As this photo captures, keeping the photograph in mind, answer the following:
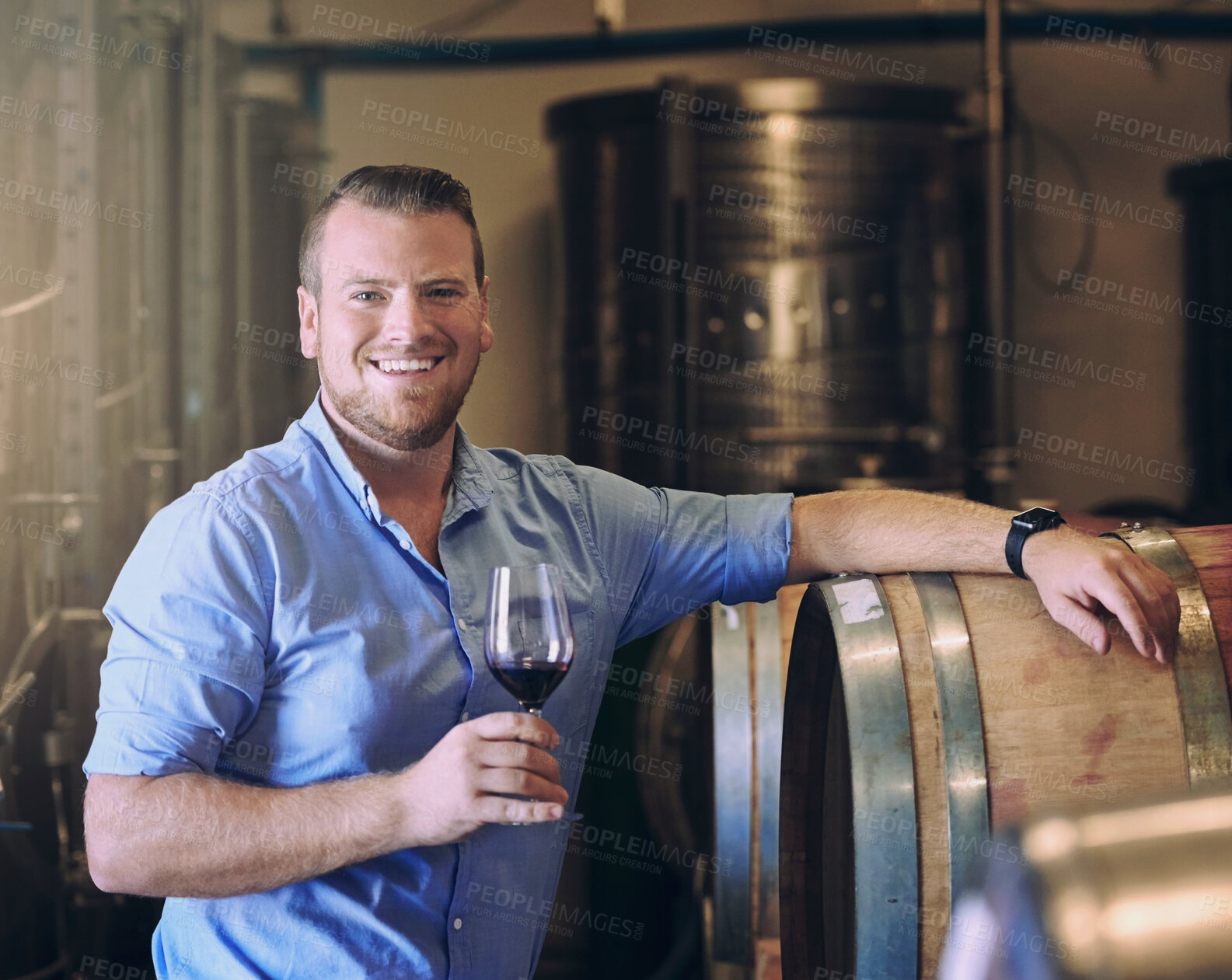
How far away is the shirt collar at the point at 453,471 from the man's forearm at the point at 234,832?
0.40 metres

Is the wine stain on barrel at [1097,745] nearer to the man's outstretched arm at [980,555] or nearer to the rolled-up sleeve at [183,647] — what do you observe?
the man's outstretched arm at [980,555]

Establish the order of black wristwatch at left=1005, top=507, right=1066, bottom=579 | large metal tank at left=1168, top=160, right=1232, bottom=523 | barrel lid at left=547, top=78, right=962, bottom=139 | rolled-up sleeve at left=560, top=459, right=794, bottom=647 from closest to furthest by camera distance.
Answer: black wristwatch at left=1005, top=507, right=1066, bottom=579 → rolled-up sleeve at left=560, top=459, right=794, bottom=647 → barrel lid at left=547, top=78, right=962, bottom=139 → large metal tank at left=1168, top=160, right=1232, bottom=523

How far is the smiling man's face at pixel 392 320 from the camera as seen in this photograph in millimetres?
1564

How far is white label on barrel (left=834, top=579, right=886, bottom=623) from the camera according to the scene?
1.40 metres

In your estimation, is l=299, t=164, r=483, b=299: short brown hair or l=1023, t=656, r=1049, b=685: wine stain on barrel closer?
l=1023, t=656, r=1049, b=685: wine stain on barrel

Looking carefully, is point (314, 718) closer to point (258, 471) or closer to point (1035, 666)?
point (258, 471)

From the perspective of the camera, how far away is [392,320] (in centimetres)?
156

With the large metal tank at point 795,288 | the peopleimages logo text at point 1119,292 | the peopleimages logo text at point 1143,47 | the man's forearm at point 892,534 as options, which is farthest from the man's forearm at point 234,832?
the peopleimages logo text at point 1143,47

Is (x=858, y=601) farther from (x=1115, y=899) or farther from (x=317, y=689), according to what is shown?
(x=1115, y=899)

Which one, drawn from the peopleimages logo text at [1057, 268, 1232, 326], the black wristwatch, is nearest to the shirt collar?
the black wristwatch

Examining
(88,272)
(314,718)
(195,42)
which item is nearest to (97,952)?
(88,272)

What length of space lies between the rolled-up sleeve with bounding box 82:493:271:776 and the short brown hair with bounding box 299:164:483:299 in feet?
1.36

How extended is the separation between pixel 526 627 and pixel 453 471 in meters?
0.52

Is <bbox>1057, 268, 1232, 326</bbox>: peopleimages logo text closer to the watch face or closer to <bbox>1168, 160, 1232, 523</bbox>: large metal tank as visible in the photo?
<bbox>1168, 160, 1232, 523</bbox>: large metal tank
